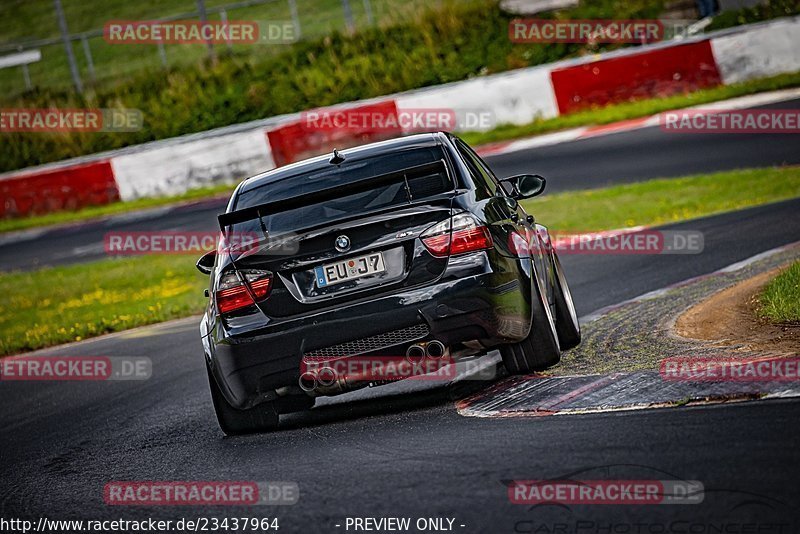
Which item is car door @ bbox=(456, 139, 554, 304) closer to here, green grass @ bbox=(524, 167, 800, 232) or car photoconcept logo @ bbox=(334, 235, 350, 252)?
car photoconcept logo @ bbox=(334, 235, 350, 252)

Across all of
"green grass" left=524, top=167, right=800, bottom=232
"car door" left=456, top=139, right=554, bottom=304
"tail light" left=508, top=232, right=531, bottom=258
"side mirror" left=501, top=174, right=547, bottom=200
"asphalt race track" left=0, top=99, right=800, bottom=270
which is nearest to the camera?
"tail light" left=508, top=232, right=531, bottom=258

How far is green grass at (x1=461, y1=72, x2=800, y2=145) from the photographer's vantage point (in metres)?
20.6

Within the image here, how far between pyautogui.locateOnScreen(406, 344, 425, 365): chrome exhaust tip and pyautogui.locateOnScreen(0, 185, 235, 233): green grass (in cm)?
1729

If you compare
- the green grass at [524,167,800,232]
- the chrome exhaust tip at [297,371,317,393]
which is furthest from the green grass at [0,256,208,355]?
the chrome exhaust tip at [297,371,317,393]

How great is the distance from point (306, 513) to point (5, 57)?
27.0m

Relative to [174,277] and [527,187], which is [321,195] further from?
[174,277]

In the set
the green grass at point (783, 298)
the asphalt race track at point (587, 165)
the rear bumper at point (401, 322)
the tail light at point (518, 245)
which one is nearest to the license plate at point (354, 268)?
the rear bumper at point (401, 322)

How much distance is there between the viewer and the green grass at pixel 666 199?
1474cm

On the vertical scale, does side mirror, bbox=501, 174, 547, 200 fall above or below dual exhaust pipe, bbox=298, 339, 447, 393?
above

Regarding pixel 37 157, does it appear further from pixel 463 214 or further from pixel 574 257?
pixel 463 214

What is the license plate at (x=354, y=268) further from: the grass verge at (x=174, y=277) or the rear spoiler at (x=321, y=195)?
the grass verge at (x=174, y=277)

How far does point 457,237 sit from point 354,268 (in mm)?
534

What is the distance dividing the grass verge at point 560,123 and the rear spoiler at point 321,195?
1489 centimetres

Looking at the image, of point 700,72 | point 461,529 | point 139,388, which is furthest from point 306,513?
point 700,72
